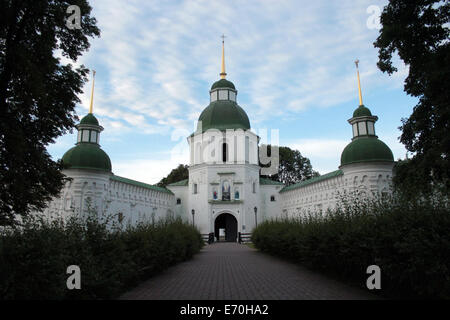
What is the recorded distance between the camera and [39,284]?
514 cm

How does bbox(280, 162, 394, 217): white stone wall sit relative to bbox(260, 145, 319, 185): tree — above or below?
A: below

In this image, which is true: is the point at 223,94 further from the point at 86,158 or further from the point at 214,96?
the point at 86,158

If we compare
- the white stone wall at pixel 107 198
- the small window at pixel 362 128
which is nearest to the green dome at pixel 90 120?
the white stone wall at pixel 107 198

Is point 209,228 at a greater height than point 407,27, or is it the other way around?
point 407,27

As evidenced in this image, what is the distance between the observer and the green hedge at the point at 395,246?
5648mm

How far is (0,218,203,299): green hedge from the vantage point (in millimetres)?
4945

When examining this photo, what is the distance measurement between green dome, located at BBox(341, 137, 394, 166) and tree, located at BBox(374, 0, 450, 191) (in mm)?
11431

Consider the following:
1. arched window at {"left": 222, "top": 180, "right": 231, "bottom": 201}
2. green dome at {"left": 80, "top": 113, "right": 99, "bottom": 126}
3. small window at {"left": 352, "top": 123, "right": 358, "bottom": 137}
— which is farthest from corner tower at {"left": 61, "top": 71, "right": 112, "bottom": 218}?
small window at {"left": 352, "top": 123, "right": 358, "bottom": 137}

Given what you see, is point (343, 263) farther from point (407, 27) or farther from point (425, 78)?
point (407, 27)

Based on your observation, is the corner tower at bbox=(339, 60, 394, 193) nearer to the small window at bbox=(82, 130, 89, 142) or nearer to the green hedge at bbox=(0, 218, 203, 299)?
the green hedge at bbox=(0, 218, 203, 299)

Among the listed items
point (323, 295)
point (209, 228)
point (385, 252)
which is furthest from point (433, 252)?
point (209, 228)

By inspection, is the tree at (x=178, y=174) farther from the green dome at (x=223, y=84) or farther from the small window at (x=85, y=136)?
the small window at (x=85, y=136)

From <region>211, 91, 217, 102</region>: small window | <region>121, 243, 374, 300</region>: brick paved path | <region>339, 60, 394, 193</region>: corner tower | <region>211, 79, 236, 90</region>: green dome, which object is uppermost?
<region>211, 79, 236, 90</region>: green dome

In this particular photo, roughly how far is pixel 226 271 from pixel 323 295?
509 cm
